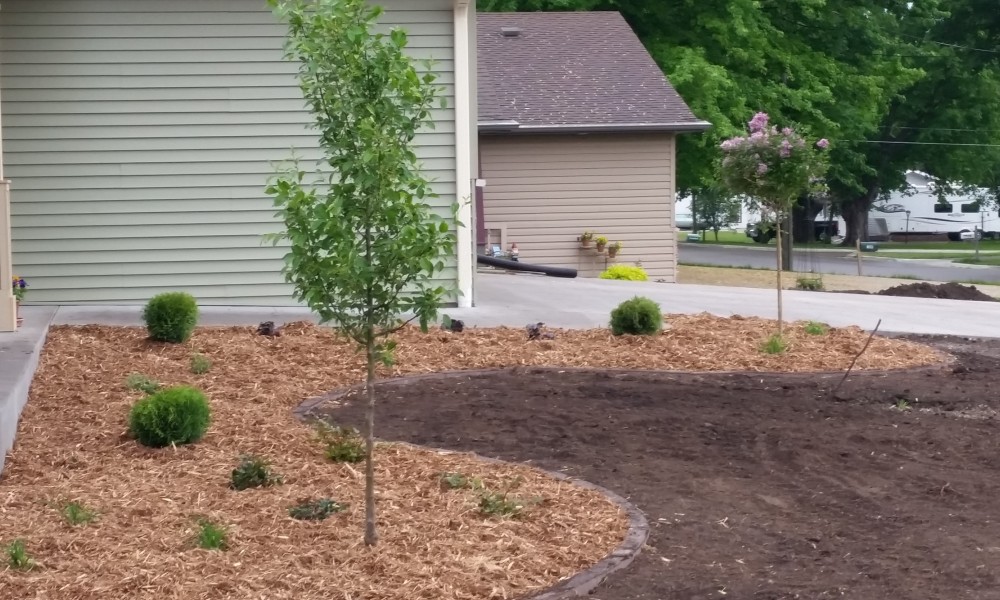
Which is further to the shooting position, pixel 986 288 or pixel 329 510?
pixel 986 288

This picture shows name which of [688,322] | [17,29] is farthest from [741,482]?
[17,29]

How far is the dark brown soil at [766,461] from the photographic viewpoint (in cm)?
511

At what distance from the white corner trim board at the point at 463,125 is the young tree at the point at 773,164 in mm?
2872

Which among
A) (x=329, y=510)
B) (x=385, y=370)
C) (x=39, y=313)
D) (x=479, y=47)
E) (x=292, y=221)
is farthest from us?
(x=479, y=47)

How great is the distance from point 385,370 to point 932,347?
586 centimetres

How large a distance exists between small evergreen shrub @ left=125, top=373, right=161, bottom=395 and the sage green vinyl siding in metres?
4.01

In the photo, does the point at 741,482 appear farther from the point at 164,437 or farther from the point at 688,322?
the point at 688,322

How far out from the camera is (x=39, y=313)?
1116 cm

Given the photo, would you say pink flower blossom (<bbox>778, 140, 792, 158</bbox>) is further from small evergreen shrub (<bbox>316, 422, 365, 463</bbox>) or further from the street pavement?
the street pavement

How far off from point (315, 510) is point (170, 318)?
15.3 feet

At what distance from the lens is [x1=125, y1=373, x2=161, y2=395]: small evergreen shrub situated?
8094mm

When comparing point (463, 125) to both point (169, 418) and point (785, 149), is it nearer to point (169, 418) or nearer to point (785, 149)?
point (785, 149)

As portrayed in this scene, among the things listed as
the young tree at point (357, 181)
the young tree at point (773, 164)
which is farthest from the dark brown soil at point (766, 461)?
the young tree at point (773, 164)

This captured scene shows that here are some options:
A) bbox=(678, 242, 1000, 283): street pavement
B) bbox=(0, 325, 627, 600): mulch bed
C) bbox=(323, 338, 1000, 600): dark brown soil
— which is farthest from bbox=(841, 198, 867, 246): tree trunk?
bbox=(0, 325, 627, 600): mulch bed
